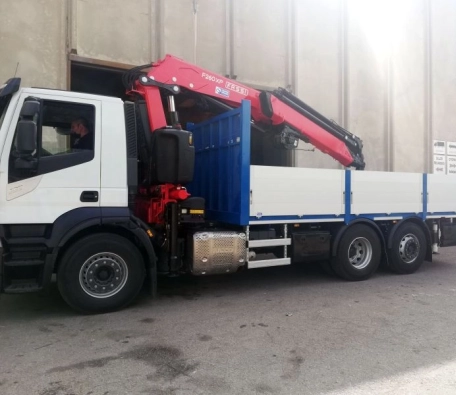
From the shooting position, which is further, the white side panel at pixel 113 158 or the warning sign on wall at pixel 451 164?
the warning sign on wall at pixel 451 164

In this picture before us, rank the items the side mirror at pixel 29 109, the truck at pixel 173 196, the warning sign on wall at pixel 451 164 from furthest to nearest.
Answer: the warning sign on wall at pixel 451 164 < the truck at pixel 173 196 < the side mirror at pixel 29 109

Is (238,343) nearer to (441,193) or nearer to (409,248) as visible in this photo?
(409,248)

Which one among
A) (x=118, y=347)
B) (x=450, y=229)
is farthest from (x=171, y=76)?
(x=450, y=229)

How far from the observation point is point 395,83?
45.4 feet

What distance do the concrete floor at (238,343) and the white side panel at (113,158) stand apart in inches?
59.3

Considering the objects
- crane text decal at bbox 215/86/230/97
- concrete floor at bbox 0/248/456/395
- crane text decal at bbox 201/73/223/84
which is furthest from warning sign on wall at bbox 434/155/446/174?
crane text decal at bbox 201/73/223/84

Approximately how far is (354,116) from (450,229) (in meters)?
5.46

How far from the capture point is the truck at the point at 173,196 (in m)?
4.93

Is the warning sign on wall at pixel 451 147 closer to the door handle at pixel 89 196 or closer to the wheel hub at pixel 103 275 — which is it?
the wheel hub at pixel 103 275

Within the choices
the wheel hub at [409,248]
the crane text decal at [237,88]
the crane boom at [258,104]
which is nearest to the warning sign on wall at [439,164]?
the crane boom at [258,104]

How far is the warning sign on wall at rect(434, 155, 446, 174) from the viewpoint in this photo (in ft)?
48.7

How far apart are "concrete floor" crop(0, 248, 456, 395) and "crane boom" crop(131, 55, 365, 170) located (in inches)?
107

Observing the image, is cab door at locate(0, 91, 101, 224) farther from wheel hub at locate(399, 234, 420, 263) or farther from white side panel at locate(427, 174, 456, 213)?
white side panel at locate(427, 174, 456, 213)

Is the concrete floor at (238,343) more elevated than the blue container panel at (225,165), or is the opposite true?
the blue container panel at (225,165)
